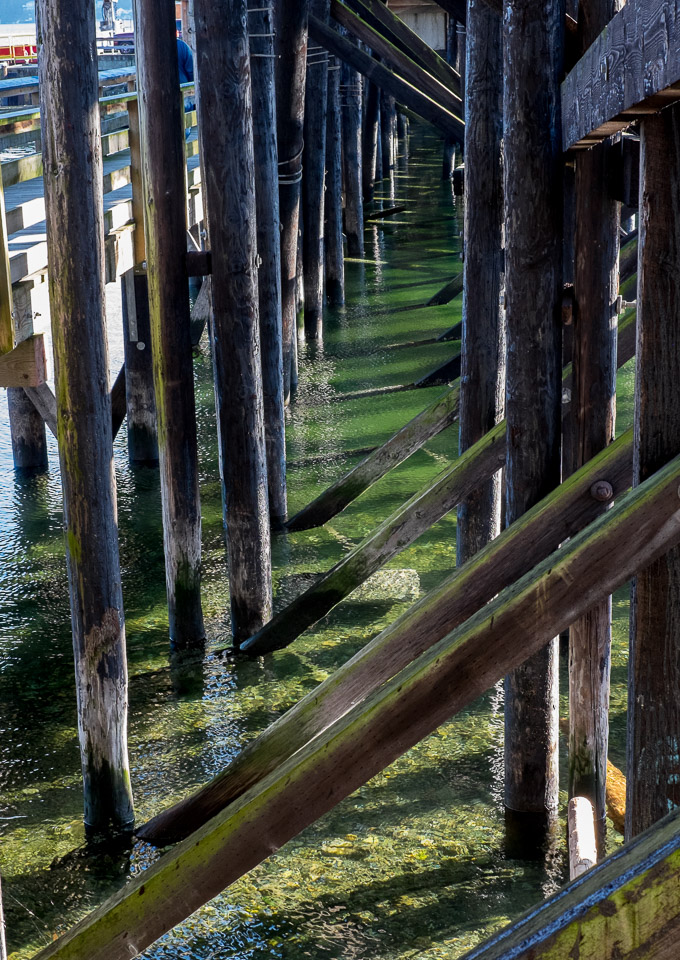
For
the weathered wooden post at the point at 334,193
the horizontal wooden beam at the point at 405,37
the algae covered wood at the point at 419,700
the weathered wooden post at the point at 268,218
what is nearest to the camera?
the algae covered wood at the point at 419,700

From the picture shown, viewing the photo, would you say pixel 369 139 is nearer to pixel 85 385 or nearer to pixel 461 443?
pixel 461 443

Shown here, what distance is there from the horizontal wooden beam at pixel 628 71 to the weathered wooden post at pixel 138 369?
406 cm

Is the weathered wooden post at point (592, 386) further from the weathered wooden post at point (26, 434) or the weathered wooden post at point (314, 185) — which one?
the weathered wooden post at point (314, 185)

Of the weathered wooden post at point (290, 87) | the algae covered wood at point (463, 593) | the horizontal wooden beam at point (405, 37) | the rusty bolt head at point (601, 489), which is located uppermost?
the horizontal wooden beam at point (405, 37)

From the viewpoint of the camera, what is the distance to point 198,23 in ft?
12.7

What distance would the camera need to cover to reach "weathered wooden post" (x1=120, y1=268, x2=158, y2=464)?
→ 6141 mm

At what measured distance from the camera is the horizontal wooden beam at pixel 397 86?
23.5 feet

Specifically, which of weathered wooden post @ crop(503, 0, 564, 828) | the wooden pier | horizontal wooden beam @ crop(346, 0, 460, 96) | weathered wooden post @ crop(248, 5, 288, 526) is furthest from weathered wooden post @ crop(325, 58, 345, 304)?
weathered wooden post @ crop(503, 0, 564, 828)

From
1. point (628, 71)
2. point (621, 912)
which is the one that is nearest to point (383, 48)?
point (628, 71)

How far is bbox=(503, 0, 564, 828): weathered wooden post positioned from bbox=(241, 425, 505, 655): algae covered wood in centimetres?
45

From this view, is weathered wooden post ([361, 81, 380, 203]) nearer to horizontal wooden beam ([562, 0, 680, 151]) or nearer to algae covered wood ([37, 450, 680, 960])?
horizontal wooden beam ([562, 0, 680, 151])

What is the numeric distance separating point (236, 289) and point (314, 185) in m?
4.93

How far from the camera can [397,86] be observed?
727 centimetres

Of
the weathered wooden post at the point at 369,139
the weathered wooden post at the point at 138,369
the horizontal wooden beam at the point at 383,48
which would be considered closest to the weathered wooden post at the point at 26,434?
the weathered wooden post at the point at 138,369
